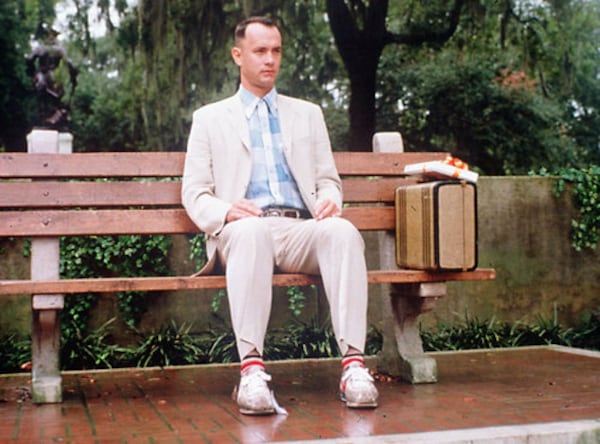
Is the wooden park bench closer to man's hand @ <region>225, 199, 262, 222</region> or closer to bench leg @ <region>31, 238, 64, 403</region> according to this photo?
bench leg @ <region>31, 238, 64, 403</region>

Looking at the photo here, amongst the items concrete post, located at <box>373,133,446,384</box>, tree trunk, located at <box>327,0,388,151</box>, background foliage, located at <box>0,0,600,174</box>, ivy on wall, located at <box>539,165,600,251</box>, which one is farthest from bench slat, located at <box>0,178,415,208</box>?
tree trunk, located at <box>327,0,388,151</box>

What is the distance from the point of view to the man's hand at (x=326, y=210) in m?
3.82

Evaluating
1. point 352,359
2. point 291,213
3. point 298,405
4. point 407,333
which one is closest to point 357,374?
point 352,359

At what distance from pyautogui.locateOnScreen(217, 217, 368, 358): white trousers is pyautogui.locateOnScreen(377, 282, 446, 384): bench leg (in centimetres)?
67

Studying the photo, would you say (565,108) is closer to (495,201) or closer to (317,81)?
(317,81)

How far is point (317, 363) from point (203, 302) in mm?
1032

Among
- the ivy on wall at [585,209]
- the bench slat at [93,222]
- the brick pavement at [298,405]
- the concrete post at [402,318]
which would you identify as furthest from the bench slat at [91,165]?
the ivy on wall at [585,209]

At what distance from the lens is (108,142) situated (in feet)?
76.9

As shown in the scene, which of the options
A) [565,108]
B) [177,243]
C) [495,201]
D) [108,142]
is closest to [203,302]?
[177,243]

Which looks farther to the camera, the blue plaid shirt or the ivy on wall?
the ivy on wall

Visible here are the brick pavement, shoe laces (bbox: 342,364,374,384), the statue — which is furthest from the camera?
the statue

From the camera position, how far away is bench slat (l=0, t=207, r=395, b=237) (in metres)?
4.06

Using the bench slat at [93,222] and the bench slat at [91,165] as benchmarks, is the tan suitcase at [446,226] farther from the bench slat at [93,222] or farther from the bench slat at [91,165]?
the bench slat at [91,165]

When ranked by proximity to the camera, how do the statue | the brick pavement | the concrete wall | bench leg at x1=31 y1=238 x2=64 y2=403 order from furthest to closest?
the statue, the concrete wall, bench leg at x1=31 y1=238 x2=64 y2=403, the brick pavement
